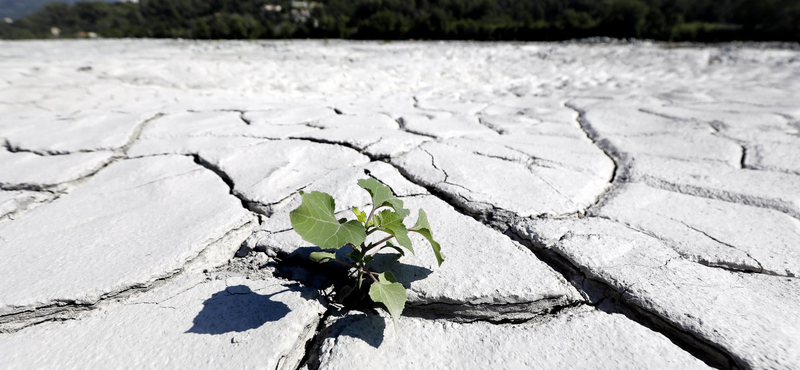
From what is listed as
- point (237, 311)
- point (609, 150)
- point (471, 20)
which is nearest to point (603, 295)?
point (237, 311)

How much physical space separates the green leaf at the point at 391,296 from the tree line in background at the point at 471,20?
9172mm

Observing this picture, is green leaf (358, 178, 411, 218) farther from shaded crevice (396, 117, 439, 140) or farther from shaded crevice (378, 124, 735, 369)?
shaded crevice (396, 117, 439, 140)

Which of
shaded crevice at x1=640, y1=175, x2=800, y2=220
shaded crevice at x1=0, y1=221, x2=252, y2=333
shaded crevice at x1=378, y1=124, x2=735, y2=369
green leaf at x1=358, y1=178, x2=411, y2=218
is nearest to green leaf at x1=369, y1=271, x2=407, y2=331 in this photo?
green leaf at x1=358, y1=178, x2=411, y2=218

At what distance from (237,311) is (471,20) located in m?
11.5

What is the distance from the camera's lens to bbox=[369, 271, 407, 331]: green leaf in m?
0.58

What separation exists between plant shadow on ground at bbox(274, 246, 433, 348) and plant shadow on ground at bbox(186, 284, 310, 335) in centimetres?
6

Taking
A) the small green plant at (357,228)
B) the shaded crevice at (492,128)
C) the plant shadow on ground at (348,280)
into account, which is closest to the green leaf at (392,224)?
the small green plant at (357,228)

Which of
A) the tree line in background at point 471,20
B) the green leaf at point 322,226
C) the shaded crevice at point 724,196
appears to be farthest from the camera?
the tree line in background at point 471,20

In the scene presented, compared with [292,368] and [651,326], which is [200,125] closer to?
[292,368]

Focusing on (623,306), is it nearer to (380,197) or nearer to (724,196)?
(380,197)

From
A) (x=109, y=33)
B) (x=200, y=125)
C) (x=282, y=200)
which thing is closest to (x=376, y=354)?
(x=282, y=200)

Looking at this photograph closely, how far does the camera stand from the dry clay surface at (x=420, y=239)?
2.08 ft

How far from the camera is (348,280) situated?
77 cm

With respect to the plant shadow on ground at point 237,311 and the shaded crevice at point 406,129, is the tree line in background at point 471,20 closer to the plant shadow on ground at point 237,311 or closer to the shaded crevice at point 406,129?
the shaded crevice at point 406,129
